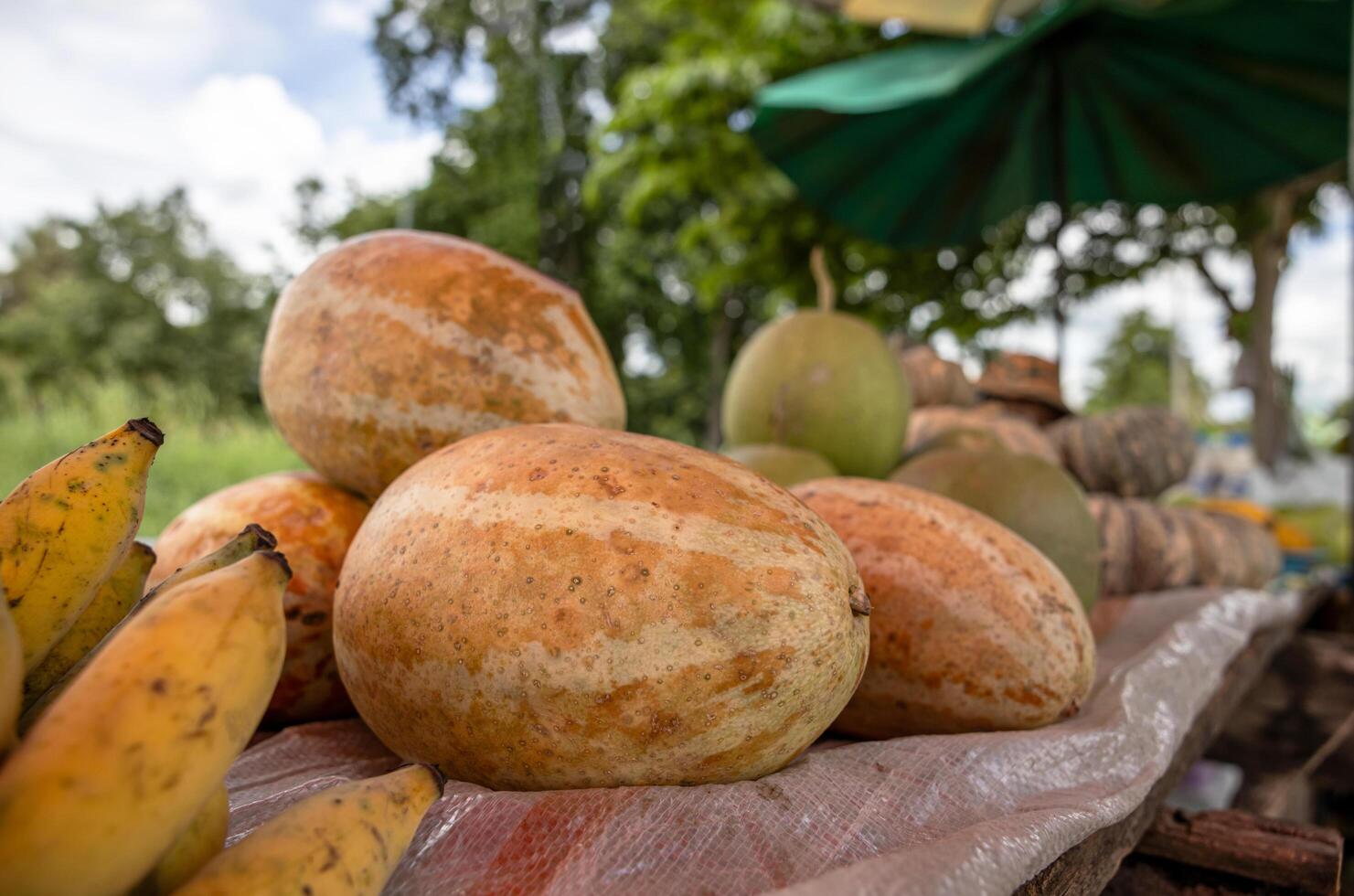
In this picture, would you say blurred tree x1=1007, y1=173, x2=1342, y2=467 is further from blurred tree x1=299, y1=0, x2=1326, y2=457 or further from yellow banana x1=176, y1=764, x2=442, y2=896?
yellow banana x1=176, y1=764, x2=442, y2=896

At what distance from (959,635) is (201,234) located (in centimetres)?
960

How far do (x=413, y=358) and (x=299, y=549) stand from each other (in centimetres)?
33

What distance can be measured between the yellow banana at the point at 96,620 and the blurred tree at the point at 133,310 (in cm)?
551

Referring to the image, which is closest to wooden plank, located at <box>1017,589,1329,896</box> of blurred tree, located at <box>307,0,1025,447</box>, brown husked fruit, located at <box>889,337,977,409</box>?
brown husked fruit, located at <box>889,337,977,409</box>

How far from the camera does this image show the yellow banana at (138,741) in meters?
0.52

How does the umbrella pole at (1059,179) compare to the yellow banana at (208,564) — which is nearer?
the yellow banana at (208,564)

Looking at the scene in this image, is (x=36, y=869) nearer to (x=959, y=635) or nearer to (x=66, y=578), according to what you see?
(x=66, y=578)

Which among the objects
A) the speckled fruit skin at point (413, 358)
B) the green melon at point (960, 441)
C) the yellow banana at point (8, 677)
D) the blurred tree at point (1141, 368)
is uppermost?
the speckled fruit skin at point (413, 358)

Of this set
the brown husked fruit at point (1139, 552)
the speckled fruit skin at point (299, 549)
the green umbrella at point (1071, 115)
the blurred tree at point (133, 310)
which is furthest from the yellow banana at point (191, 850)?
the blurred tree at point (133, 310)

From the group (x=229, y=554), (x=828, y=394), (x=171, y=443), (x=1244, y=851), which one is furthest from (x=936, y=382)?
(x=171, y=443)

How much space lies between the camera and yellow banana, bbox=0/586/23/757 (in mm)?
570

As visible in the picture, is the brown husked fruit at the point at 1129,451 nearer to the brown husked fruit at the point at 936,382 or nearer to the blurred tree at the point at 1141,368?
the brown husked fruit at the point at 936,382

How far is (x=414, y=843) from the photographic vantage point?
0.82m

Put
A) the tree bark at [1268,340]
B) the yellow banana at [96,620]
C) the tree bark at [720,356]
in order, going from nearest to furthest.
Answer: the yellow banana at [96,620], the tree bark at [1268,340], the tree bark at [720,356]
